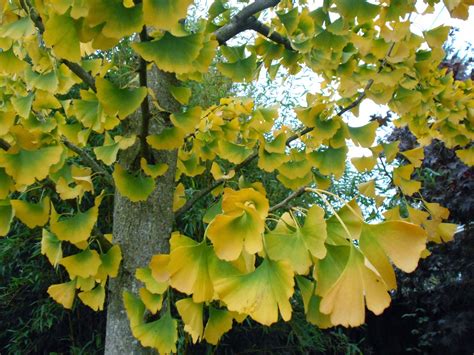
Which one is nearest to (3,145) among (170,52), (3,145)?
(3,145)

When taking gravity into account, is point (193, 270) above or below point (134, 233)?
above

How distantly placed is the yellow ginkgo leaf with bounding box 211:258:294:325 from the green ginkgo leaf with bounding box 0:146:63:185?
486mm

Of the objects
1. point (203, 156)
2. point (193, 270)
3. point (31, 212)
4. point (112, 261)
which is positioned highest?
point (193, 270)

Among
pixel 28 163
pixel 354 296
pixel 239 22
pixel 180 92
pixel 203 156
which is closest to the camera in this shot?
pixel 354 296

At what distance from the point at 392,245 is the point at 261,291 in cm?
17

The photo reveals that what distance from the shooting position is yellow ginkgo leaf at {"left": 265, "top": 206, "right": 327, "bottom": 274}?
656 millimetres

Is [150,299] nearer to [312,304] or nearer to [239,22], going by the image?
[312,304]

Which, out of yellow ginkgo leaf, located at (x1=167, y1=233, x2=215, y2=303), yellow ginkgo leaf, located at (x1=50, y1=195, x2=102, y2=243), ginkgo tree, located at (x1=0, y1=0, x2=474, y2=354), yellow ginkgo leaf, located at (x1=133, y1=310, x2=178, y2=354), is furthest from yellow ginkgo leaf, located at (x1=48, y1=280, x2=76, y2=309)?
yellow ginkgo leaf, located at (x1=167, y1=233, x2=215, y2=303)

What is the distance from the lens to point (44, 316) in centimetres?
266

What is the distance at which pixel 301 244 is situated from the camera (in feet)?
2.19

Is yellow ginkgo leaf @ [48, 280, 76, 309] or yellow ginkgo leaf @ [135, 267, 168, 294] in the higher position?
yellow ginkgo leaf @ [135, 267, 168, 294]

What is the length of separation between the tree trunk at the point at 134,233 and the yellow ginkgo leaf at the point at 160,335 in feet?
0.57

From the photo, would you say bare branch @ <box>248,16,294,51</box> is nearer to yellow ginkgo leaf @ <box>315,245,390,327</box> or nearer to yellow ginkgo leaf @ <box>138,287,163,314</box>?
yellow ginkgo leaf @ <box>138,287,163,314</box>

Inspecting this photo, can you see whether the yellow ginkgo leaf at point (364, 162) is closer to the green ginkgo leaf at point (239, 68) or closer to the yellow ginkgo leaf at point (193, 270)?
the green ginkgo leaf at point (239, 68)
